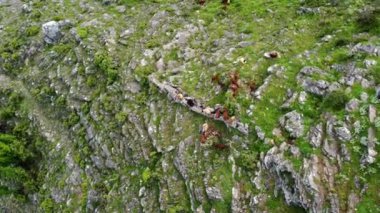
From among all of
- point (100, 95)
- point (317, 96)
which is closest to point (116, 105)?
point (100, 95)

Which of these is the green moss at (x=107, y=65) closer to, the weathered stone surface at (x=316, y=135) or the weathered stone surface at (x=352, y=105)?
the weathered stone surface at (x=316, y=135)

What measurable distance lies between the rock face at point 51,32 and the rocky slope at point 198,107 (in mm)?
83

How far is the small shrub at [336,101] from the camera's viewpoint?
55.7ft

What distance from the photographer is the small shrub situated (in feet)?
55.7

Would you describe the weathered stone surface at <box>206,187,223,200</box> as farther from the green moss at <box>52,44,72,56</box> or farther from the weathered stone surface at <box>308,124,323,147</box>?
the green moss at <box>52,44,72,56</box>

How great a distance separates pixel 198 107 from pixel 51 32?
16191 millimetres


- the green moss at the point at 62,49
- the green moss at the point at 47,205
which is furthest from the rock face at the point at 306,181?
the green moss at the point at 62,49

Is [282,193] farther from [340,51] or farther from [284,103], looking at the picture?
[340,51]

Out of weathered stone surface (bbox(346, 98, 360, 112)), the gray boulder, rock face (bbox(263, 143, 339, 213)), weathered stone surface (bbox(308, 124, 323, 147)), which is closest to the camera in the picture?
rock face (bbox(263, 143, 339, 213))

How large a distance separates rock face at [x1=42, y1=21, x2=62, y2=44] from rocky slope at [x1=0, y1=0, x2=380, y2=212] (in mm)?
83

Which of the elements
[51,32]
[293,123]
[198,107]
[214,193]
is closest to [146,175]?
[214,193]

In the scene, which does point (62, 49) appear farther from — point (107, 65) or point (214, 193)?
point (214, 193)

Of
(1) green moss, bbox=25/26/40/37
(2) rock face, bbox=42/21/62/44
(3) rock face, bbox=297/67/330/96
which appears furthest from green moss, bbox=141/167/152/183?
(1) green moss, bbox=25/26/40/37

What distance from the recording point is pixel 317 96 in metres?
18.1
